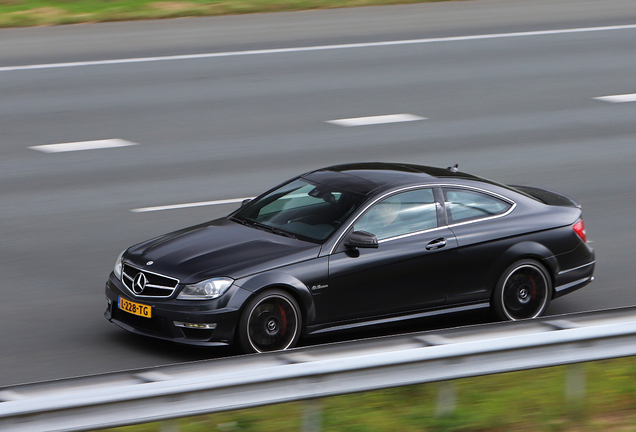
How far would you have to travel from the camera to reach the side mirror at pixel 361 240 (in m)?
8.13

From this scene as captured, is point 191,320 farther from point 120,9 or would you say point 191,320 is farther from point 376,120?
point 120,9

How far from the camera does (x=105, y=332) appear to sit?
8.53 m

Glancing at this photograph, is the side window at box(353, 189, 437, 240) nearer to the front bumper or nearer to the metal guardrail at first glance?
the front bumper

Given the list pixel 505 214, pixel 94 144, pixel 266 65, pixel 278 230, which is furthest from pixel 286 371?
pixel 266 65

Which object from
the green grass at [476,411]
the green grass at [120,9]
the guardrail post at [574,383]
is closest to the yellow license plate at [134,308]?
the green grass at [476,411]

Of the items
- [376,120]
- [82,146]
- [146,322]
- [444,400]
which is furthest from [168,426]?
[376,120]

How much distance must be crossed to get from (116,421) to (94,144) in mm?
10360

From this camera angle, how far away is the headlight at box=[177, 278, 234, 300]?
25.1ft

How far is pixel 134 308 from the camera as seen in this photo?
7.96 meters

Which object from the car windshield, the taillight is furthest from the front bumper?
the taillight

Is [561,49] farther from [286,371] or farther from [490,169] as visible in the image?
[286,371]

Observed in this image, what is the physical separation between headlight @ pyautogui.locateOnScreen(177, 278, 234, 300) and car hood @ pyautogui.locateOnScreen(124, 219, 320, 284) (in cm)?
4

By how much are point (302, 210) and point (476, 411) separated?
3070 millimetres

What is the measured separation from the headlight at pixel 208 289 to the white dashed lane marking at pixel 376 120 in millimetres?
8769
